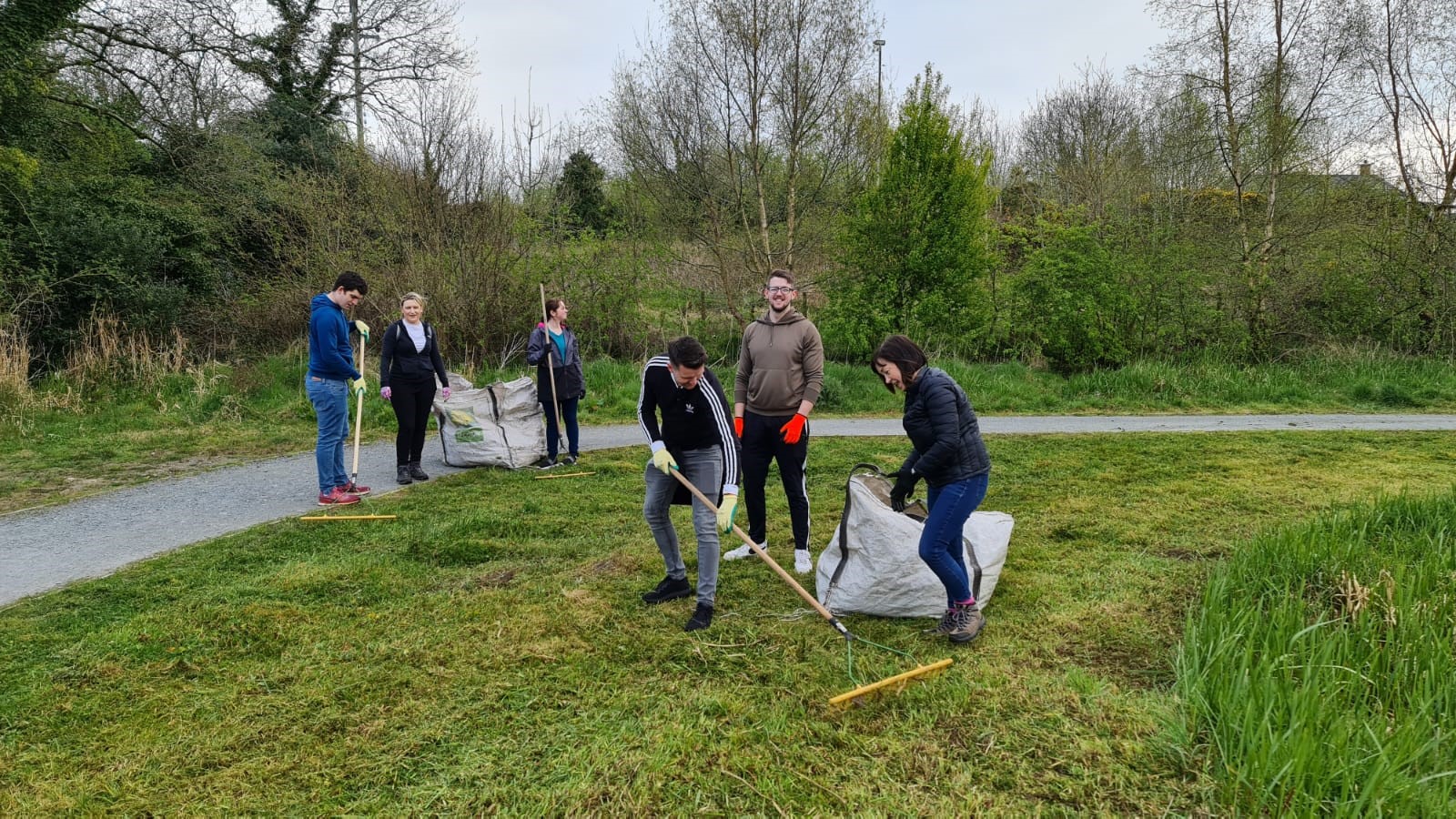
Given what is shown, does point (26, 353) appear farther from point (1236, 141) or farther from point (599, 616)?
point (1236, 141)

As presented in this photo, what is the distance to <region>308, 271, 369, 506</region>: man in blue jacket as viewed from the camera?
5895 mm

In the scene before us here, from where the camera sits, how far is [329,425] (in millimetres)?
6078

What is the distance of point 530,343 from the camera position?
7.38m

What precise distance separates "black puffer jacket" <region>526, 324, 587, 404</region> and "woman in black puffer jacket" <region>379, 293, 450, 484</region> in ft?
2.92

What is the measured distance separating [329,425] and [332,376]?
0.40 metres

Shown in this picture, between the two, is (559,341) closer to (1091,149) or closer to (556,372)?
(556,372)

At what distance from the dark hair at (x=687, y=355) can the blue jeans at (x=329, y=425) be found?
3787 mm

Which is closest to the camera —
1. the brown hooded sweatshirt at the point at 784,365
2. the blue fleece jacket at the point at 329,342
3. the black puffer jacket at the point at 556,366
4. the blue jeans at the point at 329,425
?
the brown hooded sweatshirt at the point at 784,365

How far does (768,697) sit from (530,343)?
5094 millimetres

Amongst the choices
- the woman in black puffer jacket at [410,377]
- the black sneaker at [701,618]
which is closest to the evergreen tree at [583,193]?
the woman in black puffer jacket at [410,377]

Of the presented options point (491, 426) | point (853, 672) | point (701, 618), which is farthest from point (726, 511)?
point (491, 426)

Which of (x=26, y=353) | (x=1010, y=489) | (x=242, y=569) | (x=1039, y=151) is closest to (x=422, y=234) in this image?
(x=26, y=353)

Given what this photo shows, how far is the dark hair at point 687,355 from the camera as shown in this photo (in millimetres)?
3498

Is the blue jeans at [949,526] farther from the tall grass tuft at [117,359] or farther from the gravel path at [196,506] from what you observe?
the tall grass tuft at [117,359]
